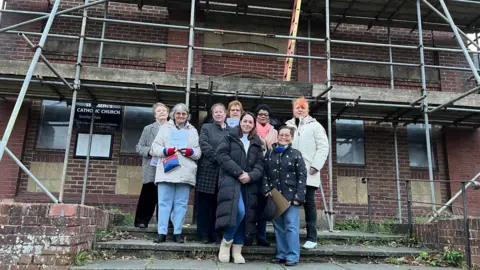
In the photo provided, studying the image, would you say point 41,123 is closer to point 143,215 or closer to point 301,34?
Answer: point 143,215

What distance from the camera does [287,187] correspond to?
4309mm

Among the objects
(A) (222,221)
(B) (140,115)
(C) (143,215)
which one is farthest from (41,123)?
(A) (222,221)

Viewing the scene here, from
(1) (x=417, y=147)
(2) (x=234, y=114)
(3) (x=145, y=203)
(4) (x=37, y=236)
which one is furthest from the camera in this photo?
(1) (x=417, y=147)

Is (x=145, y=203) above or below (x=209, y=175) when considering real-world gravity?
below

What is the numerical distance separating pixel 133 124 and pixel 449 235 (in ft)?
19.3

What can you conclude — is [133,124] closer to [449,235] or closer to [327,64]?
[327,64]

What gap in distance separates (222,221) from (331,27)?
6.12m

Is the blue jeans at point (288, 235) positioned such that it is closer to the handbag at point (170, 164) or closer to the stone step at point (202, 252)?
the stone step at point (202, 252)

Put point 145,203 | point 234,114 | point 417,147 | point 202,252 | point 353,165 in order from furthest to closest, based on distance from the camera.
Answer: point 417,147
point 353,165
point 145,203
point 234,114
point 202,252

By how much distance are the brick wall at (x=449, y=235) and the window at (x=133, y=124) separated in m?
5.35

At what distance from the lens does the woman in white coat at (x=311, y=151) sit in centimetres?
471

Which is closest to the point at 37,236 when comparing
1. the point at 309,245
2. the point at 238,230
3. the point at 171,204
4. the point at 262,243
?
the point at 171,204

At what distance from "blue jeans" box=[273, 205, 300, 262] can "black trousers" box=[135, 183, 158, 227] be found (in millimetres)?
1833

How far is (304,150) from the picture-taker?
4.93 meters
